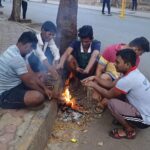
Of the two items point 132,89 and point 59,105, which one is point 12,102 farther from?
point 132,89

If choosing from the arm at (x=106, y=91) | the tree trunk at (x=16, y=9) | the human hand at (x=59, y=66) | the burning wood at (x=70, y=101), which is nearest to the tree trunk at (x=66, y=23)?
the human hand at (x=59, y=66)

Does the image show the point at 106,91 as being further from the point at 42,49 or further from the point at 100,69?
the point at 42,49

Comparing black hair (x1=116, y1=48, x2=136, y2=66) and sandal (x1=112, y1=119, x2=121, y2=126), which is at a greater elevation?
black hair (x1=116, y1=48, x2=136, y2=66)

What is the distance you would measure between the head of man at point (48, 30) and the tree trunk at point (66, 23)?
3.67 ft

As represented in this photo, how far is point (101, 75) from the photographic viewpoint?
6.04 meters

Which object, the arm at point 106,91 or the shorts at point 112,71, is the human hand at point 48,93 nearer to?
the arm at point 106,91

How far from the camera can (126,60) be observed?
5043mm

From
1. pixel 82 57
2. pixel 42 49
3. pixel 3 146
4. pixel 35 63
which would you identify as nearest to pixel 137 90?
pixel 82 57

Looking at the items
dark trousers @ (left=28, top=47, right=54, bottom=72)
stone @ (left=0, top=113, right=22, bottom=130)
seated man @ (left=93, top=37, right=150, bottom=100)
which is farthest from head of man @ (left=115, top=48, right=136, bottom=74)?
stone @ (left=0, top=113, right=22, bottom=130)

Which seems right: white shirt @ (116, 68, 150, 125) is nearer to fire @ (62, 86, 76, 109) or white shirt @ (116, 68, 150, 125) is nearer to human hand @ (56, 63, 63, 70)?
fire @ (62, 86, 76, 109)

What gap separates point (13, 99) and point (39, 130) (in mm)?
695

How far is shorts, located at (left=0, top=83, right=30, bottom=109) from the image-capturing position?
16.6 feet

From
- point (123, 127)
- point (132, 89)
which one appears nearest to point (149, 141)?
point (123, 127)

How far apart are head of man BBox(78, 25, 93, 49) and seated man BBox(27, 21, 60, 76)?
1.43 feet
